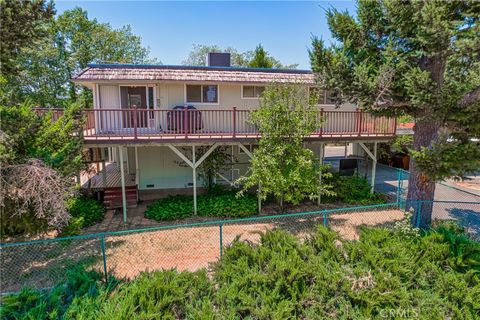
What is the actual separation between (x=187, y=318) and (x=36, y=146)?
6311 millimetres

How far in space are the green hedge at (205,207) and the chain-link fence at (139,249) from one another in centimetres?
79

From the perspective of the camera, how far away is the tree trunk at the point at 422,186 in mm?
9172

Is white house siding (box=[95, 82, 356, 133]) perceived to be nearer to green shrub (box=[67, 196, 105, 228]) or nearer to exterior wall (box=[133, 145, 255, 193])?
exterior wall (box=[133, 145, 255, 193])

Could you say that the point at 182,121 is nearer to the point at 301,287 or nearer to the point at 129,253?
the point at 129,253

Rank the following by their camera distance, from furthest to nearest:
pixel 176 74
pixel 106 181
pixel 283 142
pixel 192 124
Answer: pixel 106 181
pixel 176 74
pixel 192 124
pixel 283 142

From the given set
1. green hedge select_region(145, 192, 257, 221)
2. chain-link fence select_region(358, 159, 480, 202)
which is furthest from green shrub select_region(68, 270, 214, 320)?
chain-link fence select_region(358, 159, 480, 202)

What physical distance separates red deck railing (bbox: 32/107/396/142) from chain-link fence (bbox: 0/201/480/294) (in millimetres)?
3579

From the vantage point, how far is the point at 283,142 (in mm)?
10383

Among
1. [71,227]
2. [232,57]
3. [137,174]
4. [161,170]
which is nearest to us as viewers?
[71,227]

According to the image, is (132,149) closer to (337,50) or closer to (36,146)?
(36,146)

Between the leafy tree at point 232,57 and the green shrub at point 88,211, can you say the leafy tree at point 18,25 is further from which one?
the leafy tree at point 232,57

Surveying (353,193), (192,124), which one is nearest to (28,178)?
(192,124)

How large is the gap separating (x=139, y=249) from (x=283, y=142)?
236 inches

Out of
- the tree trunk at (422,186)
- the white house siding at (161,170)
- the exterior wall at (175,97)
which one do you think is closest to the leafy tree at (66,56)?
the exterior wall at (175,97)
